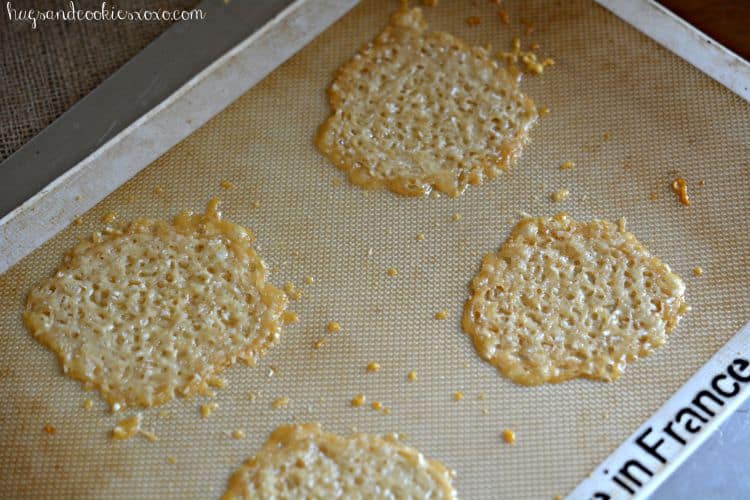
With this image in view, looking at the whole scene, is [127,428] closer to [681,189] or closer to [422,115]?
[422,115]

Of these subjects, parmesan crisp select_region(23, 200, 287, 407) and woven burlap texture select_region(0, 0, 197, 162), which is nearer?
parmesan crisp select_region(23, 200, 287, 407)

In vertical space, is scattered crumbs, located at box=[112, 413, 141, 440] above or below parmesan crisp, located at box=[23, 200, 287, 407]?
below

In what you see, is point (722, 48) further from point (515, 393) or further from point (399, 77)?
point (515, 393)

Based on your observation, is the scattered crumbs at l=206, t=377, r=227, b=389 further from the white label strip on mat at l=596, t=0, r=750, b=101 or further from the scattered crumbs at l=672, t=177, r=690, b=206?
the white label strip on mat at l=596, t=0, r=750, b=101

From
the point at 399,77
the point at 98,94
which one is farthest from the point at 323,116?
the point at 98,94

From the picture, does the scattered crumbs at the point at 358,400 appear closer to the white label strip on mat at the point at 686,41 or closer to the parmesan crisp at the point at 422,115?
the parmesan crisp at the point at 422,115

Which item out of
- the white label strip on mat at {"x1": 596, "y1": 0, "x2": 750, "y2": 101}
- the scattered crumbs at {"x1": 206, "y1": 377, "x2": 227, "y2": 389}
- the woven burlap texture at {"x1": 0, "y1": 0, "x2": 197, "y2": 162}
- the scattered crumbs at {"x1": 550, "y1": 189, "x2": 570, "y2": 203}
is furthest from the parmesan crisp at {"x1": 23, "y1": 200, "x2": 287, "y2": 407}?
the white label strip on mat at {"x1": 596, "y1": 0, "x2": 750, "y2": 101}

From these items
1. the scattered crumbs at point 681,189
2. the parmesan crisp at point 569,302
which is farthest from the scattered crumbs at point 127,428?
the scattered crumbs at point 681,189
